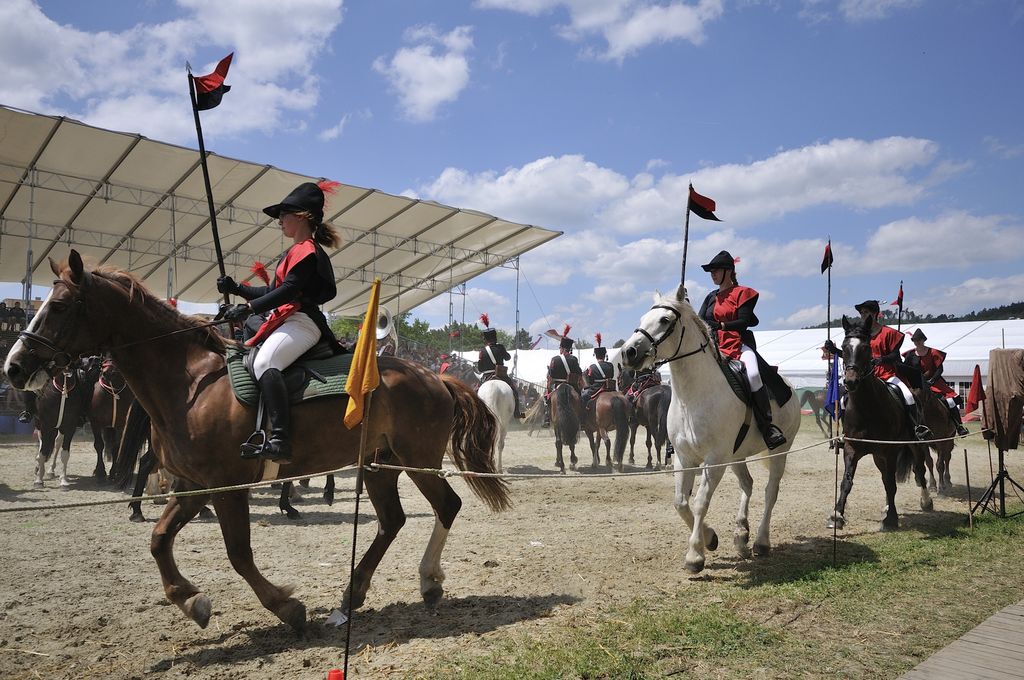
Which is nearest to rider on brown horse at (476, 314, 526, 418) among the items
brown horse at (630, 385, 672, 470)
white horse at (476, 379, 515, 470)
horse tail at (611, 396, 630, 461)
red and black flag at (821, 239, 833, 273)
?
white horse at (476, 379, 515, 470)

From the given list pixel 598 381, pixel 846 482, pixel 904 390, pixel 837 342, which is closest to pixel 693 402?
pixel 846 482

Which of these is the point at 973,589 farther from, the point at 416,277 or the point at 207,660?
the point at 416,277

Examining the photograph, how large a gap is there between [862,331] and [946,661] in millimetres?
4608

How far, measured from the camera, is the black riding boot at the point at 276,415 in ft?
13.9

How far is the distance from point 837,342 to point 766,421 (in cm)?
2703

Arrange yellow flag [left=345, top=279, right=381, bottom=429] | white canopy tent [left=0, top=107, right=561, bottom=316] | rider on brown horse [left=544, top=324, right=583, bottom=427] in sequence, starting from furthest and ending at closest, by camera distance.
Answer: white canopy tent [left=0, top=107, right=561, bottom=316] < rider on brown horse [left=544, top=324, right=583, bottom=427] < yellow flag [left=345, top=279, right=381, bottom=429]

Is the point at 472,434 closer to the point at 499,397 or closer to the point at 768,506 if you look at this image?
the point at 768,506

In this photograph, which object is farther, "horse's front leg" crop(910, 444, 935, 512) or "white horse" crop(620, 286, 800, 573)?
"horse's front leg" crop(910, 444, 935, 512)

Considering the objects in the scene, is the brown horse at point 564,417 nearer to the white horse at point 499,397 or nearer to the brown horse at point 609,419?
the brown horse at point 609,419

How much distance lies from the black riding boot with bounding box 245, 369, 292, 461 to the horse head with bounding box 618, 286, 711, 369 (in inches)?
105

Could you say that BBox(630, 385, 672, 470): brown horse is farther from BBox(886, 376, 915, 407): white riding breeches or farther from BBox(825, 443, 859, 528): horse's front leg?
BBox(825, 443, 859, 528): horse's front leg

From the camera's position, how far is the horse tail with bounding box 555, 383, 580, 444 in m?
13.8

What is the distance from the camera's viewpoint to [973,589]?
5215mm

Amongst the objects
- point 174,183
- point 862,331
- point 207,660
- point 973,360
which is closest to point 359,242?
point 174,183
